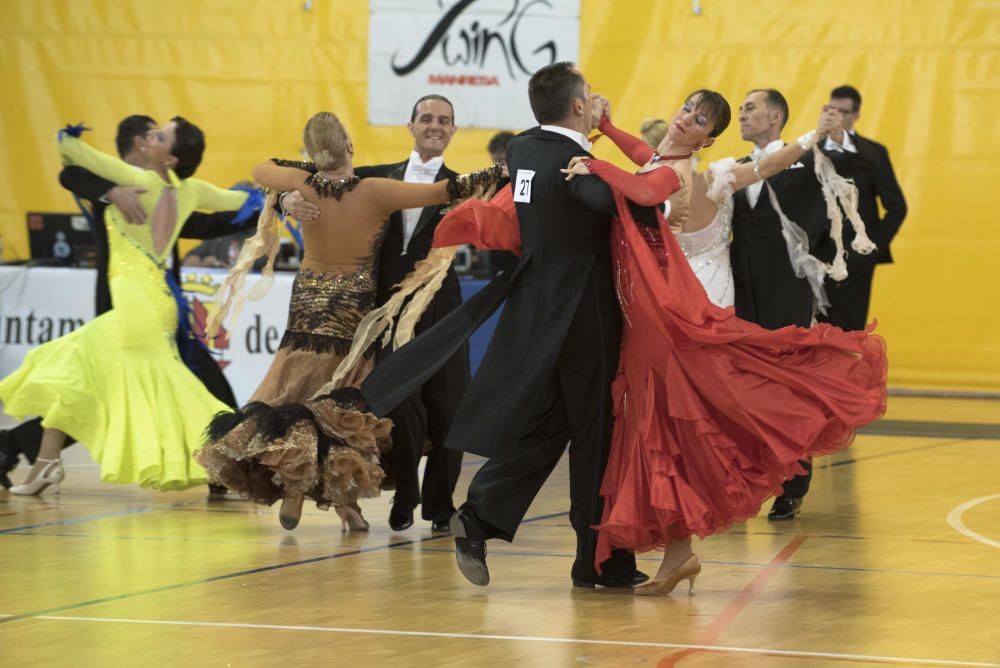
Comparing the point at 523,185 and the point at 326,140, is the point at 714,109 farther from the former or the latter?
the point at 326,140

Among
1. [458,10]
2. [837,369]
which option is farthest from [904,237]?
[837,369]

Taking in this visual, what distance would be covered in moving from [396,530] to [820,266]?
211 centimetres

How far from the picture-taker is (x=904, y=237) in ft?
41.1

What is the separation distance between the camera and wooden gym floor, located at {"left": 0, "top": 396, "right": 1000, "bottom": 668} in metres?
4.16

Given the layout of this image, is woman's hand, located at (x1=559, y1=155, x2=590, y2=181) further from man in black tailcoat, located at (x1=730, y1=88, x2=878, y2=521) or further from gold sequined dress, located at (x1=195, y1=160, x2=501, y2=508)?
man in black tailcoat, located at (x1=730, y1=88, x2=878, y2=521)

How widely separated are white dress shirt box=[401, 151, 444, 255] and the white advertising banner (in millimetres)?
3934

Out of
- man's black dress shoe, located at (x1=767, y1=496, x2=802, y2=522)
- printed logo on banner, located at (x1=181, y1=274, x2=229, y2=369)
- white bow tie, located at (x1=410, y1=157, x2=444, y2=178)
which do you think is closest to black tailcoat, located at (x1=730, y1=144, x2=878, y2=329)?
man's black dress shoe, located at (x1=767, y1=496, x2=802, y2=522)

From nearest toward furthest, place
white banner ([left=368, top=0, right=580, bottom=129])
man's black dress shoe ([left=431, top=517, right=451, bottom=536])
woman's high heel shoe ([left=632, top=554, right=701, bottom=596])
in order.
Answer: woman's high heel shoe ([left=632, top=554, right=701, bottom=596]) → man's black dress shoe ([left=431, top=517, right=451, bottom=536]) → white banner ([left=368, top=0, right=580, bottom=129])

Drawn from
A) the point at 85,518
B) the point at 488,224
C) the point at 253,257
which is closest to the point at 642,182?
the point at 488,224

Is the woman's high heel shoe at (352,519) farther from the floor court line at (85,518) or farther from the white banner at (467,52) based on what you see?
the white banner at (467,52)

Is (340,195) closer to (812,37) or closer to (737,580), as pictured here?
(737,580)

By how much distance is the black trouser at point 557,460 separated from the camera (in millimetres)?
5027

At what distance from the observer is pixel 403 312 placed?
20.1 ft

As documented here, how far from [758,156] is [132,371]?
291 centimetres
